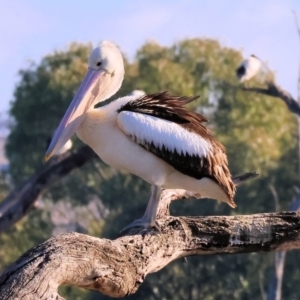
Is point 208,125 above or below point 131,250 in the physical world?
below

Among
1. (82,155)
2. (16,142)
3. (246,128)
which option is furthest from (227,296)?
(82,155)

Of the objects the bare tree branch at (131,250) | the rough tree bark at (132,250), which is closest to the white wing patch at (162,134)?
the rough tree bark at (132,250)

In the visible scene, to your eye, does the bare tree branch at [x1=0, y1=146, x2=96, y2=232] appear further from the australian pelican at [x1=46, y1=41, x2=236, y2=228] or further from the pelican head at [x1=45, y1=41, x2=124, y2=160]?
the australian pelican at [x1=46, y1=41, x2=236, y2=228]

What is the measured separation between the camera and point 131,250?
193 inches

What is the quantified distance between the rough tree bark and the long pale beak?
25.9 inches

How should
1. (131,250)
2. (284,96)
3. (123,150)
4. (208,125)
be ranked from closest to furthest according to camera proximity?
1. (131,250)
2. (123,150)
3. (284,96)
4. (208,125)

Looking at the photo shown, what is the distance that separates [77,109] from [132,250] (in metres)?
1.33

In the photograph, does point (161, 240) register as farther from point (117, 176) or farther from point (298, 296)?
point (117, 176)

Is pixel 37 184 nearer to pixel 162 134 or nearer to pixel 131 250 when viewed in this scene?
pixel 162 134

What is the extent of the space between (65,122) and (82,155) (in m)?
5.35

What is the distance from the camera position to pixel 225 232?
533 centimetres

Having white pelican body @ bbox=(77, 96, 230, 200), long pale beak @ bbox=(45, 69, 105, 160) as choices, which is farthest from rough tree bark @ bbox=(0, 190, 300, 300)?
long pale beak @ bbox=(45, 69, 105, 160)

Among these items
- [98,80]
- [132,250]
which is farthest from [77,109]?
[132,250]

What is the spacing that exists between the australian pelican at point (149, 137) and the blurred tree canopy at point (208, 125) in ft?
56.0
